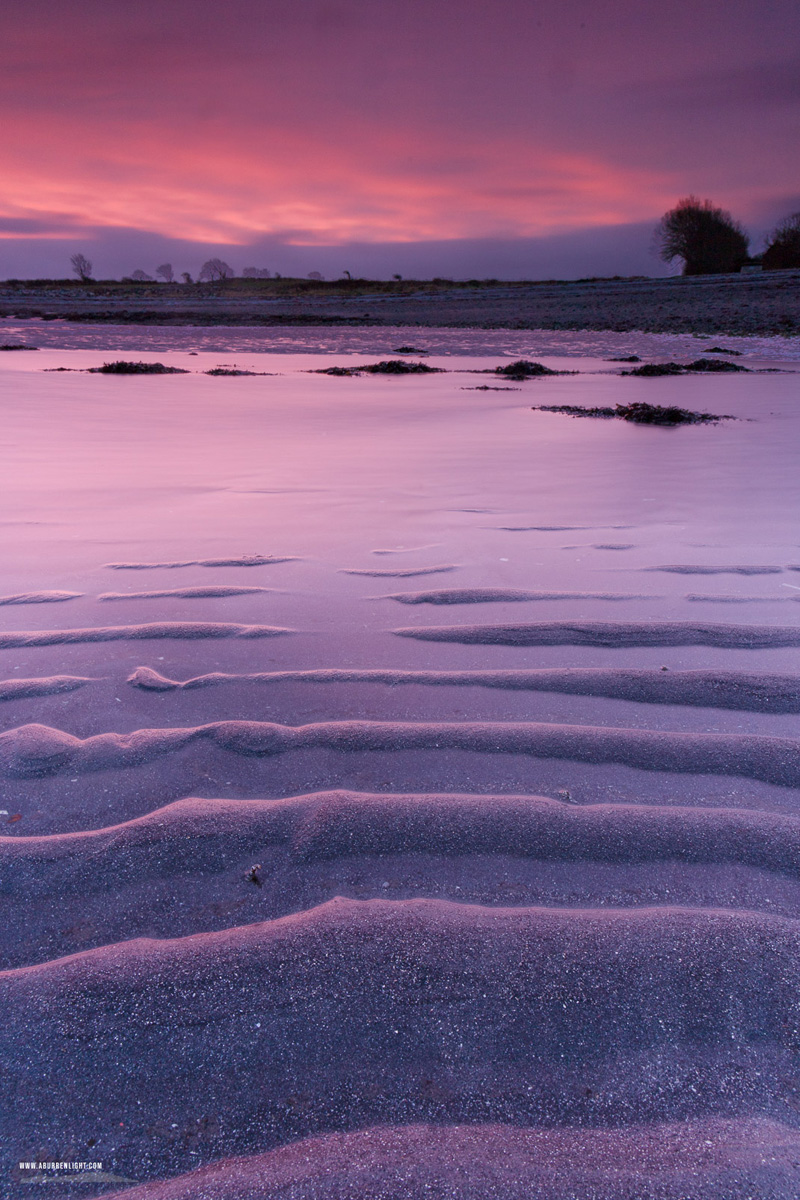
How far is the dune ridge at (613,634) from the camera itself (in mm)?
2303

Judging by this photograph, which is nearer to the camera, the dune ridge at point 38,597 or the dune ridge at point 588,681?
the dune ridge at point 588,681

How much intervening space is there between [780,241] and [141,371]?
42510 millimetres

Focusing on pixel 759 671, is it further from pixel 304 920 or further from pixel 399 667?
pixel 304 920

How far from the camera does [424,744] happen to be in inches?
71.0

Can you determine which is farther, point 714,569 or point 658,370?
point 658,370

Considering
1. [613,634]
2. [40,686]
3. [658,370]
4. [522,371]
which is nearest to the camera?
[40,686]

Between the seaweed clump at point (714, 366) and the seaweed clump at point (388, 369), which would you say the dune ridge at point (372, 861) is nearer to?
the seaweed clump at point (388, 369)

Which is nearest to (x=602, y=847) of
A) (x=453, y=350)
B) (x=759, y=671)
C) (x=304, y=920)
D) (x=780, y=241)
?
(x=304, y=920)

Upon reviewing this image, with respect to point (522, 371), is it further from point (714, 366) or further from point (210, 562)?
point (210, 562)

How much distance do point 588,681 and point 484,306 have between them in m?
30.7

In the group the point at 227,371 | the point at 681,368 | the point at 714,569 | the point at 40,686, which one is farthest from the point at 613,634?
the point at 227,371

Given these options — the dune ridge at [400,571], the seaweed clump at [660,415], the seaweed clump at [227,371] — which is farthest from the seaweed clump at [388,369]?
the dune ridge at [400,571]

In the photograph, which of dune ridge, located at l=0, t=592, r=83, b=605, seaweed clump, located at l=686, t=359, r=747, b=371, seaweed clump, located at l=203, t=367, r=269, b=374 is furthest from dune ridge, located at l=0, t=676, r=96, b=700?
seaweed clump, located at l=686, t=359, r=747, b=371

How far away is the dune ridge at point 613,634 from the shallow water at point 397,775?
0.6 inches
